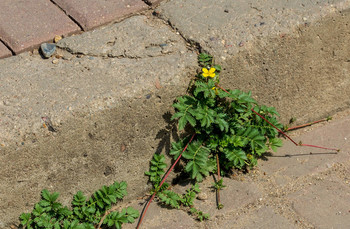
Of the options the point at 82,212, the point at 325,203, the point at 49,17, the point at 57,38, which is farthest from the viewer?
the point at 49,17

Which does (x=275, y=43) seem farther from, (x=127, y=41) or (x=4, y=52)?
(x=4, y=52)

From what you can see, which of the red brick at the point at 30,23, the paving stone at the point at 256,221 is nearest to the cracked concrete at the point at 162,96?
the paving stone at the point at 256,221

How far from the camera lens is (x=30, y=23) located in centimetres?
252

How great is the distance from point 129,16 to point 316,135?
1232 millimetres

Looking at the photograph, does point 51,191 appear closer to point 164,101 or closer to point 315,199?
point 164,101

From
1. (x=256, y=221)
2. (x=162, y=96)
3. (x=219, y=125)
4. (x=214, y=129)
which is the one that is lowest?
(x=256, y=221)

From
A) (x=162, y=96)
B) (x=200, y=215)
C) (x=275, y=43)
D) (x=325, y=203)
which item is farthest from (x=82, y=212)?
(x=275, y=43)

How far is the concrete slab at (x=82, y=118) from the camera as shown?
2.02 metres

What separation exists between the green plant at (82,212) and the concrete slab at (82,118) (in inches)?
1.5

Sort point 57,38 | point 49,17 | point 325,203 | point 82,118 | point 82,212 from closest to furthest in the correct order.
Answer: point 82,118 < point 82,212 < point 325,203 < point 57,38 < point 49,17

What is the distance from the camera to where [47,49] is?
234cm

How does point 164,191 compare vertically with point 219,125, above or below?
below

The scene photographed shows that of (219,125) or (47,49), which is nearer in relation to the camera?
(219,125)

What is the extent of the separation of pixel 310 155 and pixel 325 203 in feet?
1.13
